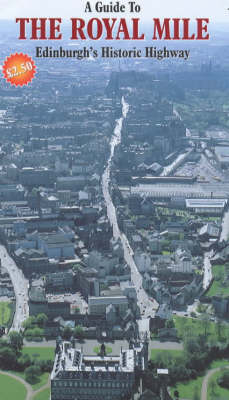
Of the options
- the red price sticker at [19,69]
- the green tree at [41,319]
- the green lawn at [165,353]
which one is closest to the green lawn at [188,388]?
the green lawn at [165,353]

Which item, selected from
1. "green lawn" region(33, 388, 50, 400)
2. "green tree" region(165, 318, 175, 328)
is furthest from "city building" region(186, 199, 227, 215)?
"green lawn" region(33, 388, 50, 400)

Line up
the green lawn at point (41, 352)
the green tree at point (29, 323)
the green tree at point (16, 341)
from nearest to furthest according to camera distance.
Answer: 1. the green lawn at point (41, 352)
2. the green tree at point (16, 341)
3. the green tree at point (29, 323)

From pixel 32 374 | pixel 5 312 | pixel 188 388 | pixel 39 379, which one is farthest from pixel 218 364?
pixel 5 312

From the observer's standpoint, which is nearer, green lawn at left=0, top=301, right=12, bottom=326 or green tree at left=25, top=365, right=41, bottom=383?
green tree at left=25, top=365, right=41, bottom=383

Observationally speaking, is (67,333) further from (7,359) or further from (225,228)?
(225,228)

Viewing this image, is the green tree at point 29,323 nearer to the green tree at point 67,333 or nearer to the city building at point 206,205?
the green tree at point 67,333

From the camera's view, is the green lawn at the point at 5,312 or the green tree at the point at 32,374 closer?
the green tree at the point at 32,374

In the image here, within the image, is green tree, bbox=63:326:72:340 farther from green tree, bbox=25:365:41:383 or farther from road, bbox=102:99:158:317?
road, bbox=102:99:158:317
